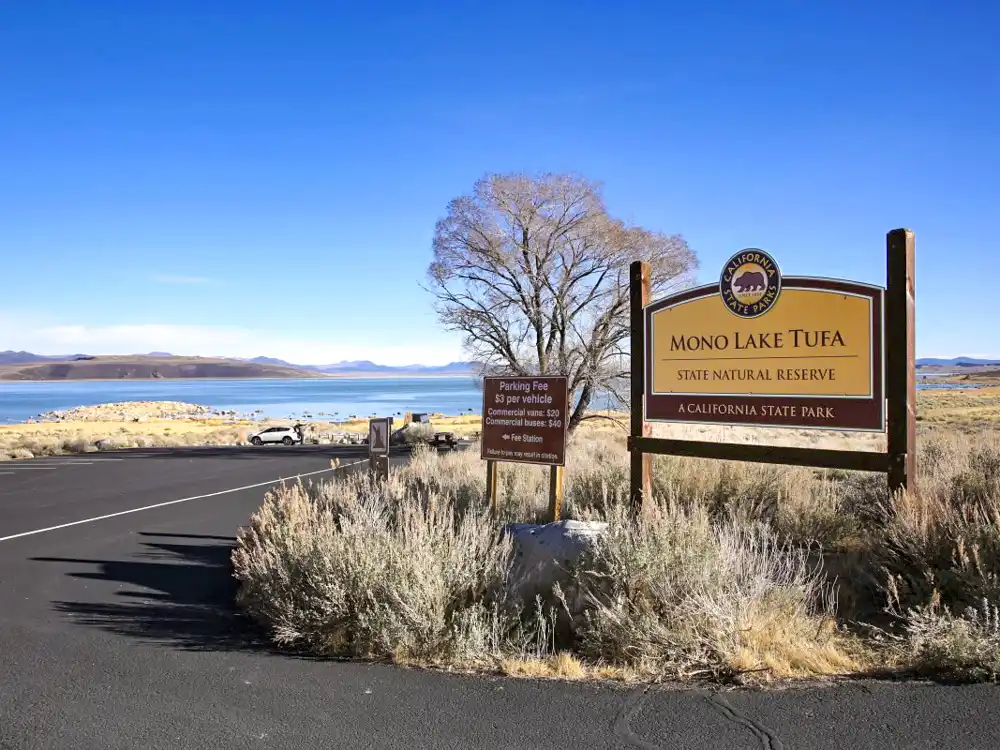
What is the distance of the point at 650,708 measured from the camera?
15.1ft

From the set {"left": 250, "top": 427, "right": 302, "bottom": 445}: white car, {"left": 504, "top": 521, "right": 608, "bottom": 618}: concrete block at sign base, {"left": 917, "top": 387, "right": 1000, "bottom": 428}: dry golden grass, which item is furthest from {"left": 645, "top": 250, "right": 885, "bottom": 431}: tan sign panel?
{"left": 250, "top": 427, "right": 302, "bottom": 445}: white car

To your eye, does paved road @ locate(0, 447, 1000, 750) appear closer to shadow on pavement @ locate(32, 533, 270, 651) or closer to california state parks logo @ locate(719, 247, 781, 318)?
shadow on pavement @ locate(32, 533, 270, 651)

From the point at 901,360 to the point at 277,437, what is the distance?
3348cm

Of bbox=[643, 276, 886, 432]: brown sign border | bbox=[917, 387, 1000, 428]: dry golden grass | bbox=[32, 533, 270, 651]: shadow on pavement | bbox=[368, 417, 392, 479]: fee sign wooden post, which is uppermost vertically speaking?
bbox=[643, 276, 886, 432]: brown sign border

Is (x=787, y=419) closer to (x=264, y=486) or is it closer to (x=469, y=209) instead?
(x=264, y=486)

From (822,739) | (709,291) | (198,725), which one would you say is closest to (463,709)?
(198,725)

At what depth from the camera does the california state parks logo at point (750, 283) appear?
7855 mm

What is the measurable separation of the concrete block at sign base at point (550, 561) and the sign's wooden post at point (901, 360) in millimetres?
2597

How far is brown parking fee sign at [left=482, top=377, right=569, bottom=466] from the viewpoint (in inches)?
→ 342

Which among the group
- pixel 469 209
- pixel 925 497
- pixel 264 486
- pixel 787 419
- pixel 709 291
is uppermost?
pixel 469 209

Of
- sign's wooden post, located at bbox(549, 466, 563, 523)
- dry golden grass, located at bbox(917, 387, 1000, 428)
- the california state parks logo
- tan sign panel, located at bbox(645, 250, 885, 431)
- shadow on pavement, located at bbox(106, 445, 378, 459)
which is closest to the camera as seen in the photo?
tan sign panel, located at bbox(645, 250, 885, 431)

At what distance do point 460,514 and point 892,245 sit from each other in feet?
16.2

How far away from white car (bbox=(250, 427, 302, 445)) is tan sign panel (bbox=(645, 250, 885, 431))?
30.9 metres

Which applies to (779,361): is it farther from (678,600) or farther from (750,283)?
(678,600)
